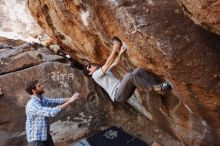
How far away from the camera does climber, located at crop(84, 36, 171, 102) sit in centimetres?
725

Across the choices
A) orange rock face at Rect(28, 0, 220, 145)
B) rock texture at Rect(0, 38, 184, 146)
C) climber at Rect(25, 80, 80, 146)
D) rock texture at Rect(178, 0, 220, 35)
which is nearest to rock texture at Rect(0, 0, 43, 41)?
rock texture at Rect(0, 38, 184, 146)

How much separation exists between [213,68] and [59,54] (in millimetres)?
6533

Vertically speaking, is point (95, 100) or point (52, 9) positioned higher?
point (52, 9)

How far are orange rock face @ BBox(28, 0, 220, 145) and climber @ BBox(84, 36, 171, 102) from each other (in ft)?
0.53

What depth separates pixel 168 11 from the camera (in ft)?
22.5

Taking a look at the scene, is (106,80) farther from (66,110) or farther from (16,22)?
(16,22)

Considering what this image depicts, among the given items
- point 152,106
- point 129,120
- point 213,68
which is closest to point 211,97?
point 213,68

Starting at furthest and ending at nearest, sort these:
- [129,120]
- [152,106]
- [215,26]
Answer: [129,120]
[152,106]
[215,26]

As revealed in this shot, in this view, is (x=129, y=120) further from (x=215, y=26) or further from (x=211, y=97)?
(x=215, y=26)

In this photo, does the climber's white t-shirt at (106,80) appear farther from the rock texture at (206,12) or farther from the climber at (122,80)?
the rock texture at (206,12)

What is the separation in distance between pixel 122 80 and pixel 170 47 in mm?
1141

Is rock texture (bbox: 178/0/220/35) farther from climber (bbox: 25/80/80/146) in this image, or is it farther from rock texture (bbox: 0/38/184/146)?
rock texture (bbox: 0/38/184/146)

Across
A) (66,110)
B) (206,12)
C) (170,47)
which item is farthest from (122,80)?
(66,110)

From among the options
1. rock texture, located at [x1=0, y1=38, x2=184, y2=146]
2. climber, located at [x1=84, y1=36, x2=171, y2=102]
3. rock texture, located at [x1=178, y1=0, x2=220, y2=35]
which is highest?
rock texture, located at [x1=178, y1=0, x2=220, y2=35]
